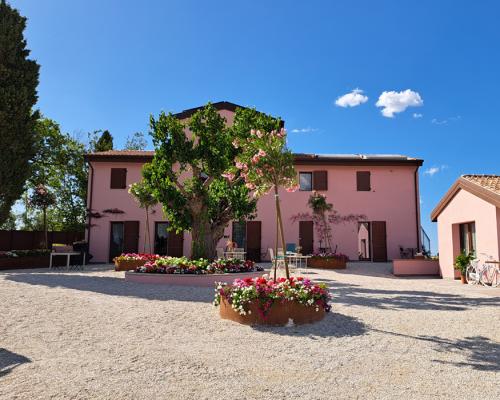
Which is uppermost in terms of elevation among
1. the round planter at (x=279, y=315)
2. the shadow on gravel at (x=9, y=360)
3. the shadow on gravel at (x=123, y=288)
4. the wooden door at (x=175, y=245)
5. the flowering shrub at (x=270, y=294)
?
the wooden door at (x=175, y=245)

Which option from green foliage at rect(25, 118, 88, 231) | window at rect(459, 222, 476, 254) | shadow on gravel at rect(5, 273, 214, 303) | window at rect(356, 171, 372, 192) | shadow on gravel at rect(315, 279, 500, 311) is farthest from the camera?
green foliage at rect(25, 118, 88, 231)

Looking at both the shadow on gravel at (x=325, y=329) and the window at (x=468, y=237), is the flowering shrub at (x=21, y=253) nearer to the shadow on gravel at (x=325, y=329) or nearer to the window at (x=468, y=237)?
the shadow on gravel at (x=325, y=329)

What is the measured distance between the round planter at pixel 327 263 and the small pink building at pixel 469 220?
144 inches

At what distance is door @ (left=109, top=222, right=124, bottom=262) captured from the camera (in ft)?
62.6

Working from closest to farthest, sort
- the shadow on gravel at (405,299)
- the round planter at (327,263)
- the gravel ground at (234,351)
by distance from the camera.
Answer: the gravel ground at (234,351) < the shadow on gravel at (405,299) < the round planter at (327,263)

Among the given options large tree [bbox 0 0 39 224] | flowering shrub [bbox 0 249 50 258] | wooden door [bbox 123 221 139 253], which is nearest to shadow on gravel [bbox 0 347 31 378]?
flowering shrub [bbox 0 249 50 258]

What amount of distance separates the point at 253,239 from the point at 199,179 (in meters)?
7.72

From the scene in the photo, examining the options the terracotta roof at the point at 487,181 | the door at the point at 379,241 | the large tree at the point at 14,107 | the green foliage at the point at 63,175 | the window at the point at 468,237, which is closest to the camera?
the terracotta roof at the point at 487,181

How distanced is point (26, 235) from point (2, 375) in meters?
18.2

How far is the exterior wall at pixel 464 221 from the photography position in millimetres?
10242

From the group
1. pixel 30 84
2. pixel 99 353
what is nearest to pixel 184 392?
A: pixel 99 353

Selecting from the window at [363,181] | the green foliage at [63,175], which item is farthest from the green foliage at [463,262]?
the green foliage at [63,175]

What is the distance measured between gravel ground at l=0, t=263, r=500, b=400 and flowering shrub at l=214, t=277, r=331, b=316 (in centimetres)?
33

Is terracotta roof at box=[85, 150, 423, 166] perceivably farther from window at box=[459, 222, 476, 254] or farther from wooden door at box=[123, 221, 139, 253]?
window at box=[459, 222, 476, 254]
